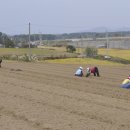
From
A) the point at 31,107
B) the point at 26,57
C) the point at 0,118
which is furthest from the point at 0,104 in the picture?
the point at 26,57

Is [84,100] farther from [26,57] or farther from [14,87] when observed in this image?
[26,57]

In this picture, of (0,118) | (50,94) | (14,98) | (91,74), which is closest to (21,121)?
(0,118)

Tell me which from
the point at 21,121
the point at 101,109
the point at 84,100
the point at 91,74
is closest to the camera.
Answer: the point at 21,121

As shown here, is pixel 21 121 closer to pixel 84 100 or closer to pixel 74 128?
pixel 74 128

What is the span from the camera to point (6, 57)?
57062 millimetres

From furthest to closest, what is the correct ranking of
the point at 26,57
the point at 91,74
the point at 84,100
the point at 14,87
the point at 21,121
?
the point at 26,57 → the point at 91,74 → the point at 14,87 → the point at 84,100 → the point at 21,121

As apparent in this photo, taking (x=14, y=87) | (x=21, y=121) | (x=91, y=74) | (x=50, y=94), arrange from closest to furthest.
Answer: (x=21, y=121)
(x=50, y=94)
(x=14, y=87)
(x=91, y=74)

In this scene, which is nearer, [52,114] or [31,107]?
[52,114]

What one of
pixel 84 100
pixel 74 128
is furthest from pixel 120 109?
pixel 74 128

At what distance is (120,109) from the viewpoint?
14.7 m

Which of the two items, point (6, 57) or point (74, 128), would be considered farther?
point (6, 57)

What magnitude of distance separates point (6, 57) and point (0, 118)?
44552 mm

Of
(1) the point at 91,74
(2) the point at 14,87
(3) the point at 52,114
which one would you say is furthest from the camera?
(1) the point at 91,74

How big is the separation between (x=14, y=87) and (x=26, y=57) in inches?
1342
